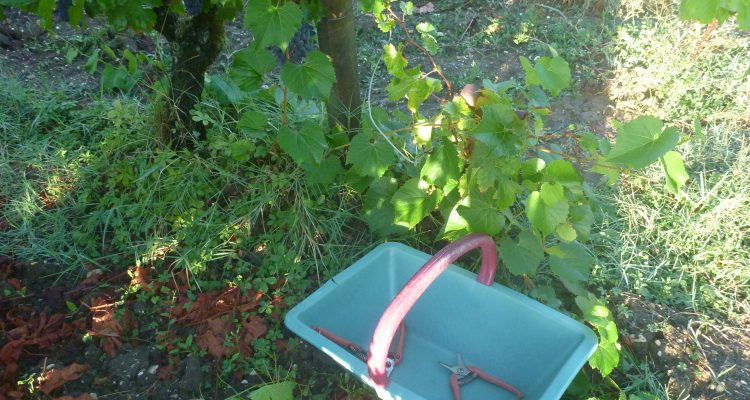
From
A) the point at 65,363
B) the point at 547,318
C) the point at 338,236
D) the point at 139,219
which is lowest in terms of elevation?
the point at 65,363

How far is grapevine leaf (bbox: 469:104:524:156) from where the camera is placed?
1508mm

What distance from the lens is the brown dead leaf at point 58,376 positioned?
1658 millimetres

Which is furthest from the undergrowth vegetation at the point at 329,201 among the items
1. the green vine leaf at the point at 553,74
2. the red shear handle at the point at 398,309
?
the red shear handle at the point at 398,309

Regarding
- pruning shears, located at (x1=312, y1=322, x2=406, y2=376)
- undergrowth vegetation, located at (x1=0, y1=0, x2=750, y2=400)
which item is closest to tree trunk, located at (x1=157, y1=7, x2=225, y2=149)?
undergrowth vegetation, located at (x1=0, y1=0, x2=750, y2=400)

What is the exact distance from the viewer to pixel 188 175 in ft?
7.22

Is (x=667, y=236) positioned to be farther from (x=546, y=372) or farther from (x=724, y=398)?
(x=546, y=372)

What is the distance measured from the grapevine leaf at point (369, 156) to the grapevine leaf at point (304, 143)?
0.10m

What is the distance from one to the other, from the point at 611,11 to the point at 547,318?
2973 mm

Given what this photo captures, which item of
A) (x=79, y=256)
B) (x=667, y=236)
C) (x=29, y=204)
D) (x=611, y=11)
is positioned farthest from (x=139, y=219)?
(x=611, y=11)

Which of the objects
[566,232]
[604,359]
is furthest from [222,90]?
[604,359]

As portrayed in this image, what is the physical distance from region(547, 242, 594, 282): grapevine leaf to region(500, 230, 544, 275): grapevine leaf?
0.14 feet

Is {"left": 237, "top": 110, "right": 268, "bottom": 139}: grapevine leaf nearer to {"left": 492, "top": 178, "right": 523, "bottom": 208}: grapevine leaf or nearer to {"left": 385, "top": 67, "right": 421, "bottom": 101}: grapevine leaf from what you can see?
{"left": 385, "top": 67, "right": 421, "bottom": 101}: grapevine leaf

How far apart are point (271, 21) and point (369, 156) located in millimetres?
495

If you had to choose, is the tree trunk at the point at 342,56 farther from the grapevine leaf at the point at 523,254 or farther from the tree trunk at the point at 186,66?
the grapevine leaf at the point at 523,254
